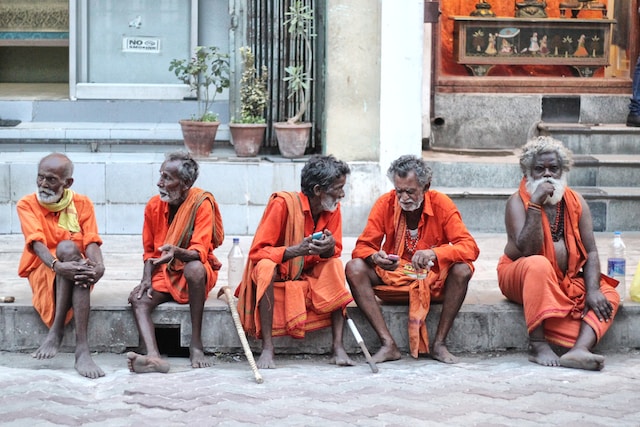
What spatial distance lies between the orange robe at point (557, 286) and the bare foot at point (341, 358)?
3.51 feet

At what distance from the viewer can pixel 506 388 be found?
618 cm

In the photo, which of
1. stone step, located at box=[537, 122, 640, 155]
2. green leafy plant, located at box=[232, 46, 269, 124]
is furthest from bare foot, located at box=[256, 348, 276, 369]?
stone step, located at box=[537, 122, 640, 155]

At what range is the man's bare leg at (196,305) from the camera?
662 cm

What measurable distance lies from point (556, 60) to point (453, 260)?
6.12 meters

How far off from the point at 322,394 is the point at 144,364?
3.40 feet

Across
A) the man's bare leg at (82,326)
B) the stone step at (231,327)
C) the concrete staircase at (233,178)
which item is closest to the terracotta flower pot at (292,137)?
the concrete staircase at (233,178)

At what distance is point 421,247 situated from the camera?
6914 millimetres

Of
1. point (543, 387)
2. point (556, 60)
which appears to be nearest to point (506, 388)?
point (543, 387)

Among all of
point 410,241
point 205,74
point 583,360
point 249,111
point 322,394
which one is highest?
point 205,74

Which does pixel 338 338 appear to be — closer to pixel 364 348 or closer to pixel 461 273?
pixel 364 348

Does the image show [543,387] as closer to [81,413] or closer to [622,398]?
[622,398]

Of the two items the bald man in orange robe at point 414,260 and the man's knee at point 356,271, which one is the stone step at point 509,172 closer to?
the bald man in orange robe at point 414,260

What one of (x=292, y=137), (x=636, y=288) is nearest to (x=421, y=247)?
(x=636, y=288)

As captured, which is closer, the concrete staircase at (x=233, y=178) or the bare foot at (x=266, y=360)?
the bare foot at (x=266, y=360)
